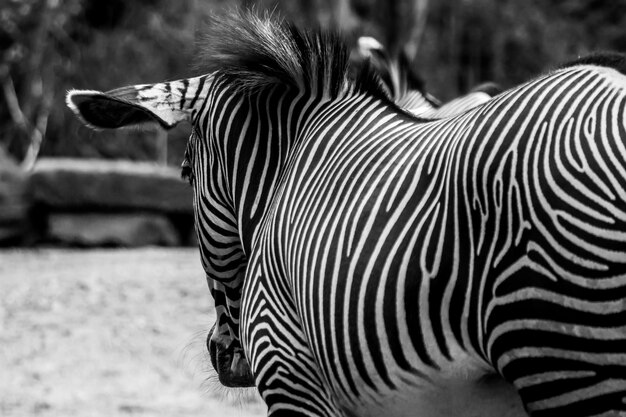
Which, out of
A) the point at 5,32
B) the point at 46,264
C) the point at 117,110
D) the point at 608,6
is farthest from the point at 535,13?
the point at 117,110

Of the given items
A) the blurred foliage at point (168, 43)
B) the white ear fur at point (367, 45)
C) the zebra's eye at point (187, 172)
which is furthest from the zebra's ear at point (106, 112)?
the blurred foliage at point (168, 43)

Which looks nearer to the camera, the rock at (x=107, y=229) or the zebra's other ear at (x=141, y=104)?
the zebra's other ear at (x=141, y=104)

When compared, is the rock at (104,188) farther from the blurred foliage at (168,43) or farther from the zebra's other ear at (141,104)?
the zebra's other ear at (141,104)

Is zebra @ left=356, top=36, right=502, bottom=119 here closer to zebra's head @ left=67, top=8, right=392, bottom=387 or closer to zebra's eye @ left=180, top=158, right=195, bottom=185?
zebra's eye @ left=180, top=158, right=195, bottom=185

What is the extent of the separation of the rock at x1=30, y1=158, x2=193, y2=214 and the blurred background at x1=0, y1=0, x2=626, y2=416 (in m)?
0.02

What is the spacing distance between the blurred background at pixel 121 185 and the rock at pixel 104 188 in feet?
0.05

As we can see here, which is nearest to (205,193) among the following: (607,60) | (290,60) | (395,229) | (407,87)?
(290,60)

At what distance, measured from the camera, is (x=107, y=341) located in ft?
25.1

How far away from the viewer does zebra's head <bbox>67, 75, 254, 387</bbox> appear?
3129 millimetres

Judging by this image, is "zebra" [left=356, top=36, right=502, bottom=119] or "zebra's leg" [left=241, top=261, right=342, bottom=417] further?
"zebra" [left=356, top=36, right=502, bottom=119]

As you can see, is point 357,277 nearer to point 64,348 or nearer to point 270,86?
point 270,86

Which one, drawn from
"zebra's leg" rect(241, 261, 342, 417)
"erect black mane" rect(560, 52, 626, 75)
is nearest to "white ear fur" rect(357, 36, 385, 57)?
"zebra's leg" rect(241, 261, 342, 417)

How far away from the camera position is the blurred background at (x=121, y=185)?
695cm

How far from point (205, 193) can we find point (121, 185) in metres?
9.18
